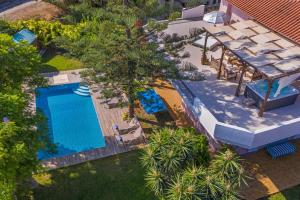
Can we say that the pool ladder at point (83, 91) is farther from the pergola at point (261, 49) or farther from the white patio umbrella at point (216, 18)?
the white patio umbrella at point (216, 18)

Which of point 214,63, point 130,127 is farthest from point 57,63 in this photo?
point 214,63

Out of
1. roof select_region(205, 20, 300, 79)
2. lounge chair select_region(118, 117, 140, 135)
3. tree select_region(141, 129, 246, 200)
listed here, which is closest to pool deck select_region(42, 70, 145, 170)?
lounge chair select_region(118, 117, 140, 135)

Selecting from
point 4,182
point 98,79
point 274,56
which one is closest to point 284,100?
point 274,56

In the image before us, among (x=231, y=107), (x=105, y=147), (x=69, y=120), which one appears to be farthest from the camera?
(x=69, y=120)

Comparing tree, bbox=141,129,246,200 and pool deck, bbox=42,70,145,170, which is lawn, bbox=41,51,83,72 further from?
tree, bbox=141,129,246,200

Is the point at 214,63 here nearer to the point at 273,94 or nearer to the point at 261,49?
the point at 261,49

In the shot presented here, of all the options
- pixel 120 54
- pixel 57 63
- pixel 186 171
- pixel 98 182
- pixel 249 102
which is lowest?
pixel 98 182

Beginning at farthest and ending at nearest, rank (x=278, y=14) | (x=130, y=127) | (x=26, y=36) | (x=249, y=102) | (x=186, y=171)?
(x=26, y=36) → (x=278, y=14) → (x=130, y=127) → (x=249, y=102) → (x=186, y=171)
